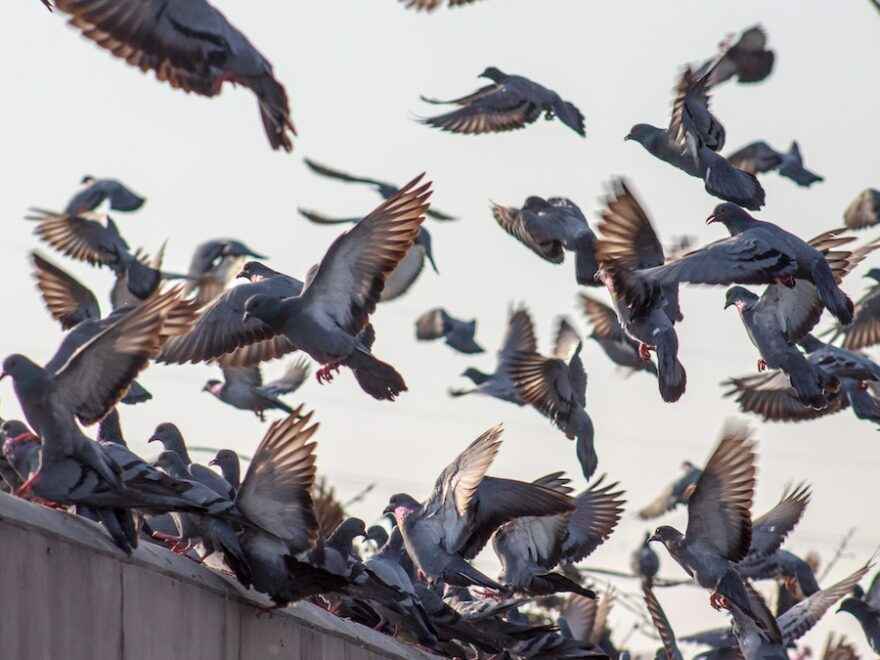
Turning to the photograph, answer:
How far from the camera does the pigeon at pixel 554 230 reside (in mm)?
19656

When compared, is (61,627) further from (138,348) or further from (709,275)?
(709,275)

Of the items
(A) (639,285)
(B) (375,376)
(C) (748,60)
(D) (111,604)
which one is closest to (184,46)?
(B) (375,376)

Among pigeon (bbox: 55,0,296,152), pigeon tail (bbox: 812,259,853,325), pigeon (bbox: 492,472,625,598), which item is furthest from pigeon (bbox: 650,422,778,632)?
pigeon (bbox: 55,0,296,152)

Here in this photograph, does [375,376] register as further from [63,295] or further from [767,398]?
[767,398]

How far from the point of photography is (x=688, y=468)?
1250 inches

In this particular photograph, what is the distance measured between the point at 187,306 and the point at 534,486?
467 cm

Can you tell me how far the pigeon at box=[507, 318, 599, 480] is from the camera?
21.6m

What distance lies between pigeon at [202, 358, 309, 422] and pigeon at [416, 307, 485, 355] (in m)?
3.59

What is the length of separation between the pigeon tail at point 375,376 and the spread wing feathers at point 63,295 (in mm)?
4233

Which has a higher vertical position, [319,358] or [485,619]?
[319,358]

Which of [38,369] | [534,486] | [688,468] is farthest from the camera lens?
[688,468]

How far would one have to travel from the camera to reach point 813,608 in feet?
70.9

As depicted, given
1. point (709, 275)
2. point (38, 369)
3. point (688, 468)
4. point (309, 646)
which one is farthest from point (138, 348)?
point (688, 468)

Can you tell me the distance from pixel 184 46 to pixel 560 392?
8740 millimetres
